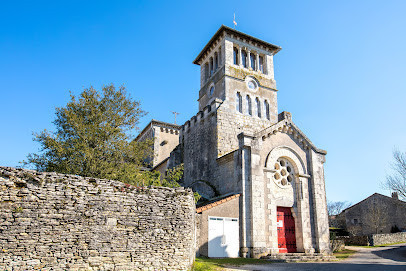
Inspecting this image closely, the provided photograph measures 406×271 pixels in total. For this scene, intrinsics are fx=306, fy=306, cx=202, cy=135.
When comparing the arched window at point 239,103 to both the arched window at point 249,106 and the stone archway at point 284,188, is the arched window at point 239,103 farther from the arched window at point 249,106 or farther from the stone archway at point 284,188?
the stone archway at point 284,188

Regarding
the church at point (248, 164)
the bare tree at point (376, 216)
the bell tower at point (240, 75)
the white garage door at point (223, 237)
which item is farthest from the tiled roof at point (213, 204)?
the bare tree at point (376, 216)

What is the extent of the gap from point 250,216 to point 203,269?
619 centimetres

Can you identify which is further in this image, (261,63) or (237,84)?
(261,63)

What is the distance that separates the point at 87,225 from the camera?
28.8 feet

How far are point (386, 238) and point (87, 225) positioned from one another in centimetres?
3123

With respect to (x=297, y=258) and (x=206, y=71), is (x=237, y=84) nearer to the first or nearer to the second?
(x=206, y=71)

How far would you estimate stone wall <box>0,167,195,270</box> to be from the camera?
783cm

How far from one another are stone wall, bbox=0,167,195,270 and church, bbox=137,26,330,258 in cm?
493

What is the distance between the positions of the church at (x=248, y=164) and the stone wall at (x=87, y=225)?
4.93 m

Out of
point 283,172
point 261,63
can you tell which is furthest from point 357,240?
point 261,63

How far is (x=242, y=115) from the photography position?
23.4 m

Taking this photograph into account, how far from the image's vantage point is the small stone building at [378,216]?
3701 centimetres

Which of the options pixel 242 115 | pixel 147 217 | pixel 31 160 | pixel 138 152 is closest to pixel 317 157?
pixel 242 115

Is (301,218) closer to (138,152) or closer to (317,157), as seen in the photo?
(317,157)
